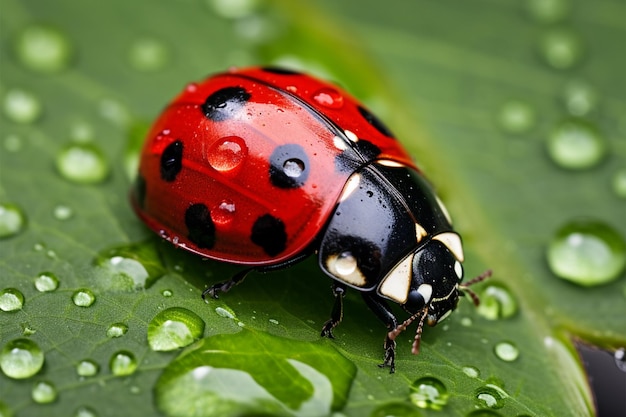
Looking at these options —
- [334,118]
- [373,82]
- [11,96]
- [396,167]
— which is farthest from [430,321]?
[11,96]

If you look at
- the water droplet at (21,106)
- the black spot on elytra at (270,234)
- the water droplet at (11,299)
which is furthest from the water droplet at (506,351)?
the water droplet at (21,106)

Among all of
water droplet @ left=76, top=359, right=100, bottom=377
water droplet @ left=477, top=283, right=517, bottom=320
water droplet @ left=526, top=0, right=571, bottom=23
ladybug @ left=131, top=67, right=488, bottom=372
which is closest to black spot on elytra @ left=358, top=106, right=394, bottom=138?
ladybug @ left=131, top=67, right=488, bottom=372

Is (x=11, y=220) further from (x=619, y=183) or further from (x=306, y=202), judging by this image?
(x=619, y=183)

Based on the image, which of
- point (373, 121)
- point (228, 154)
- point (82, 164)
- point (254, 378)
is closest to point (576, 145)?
point (373, 121)

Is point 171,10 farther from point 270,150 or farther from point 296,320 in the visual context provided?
point 296,320

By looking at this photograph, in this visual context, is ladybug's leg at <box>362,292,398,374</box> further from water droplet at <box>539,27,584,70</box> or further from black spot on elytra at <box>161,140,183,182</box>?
water droplet at <box>539,27,584,70</box>
